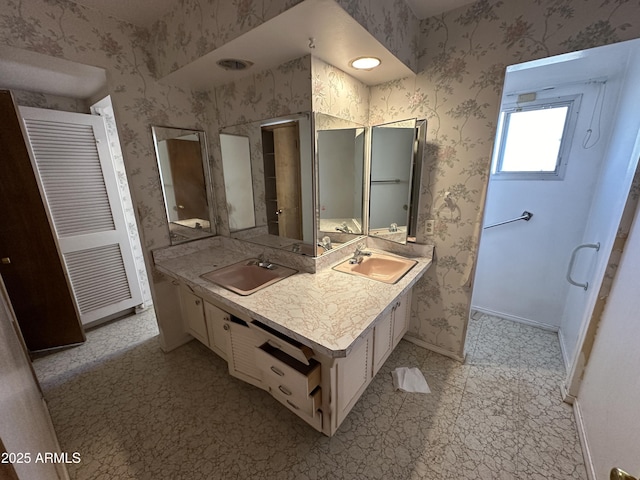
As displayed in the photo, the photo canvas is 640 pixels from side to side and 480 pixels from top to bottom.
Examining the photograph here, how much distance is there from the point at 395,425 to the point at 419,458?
0.19 m

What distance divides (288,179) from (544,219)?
2.27m

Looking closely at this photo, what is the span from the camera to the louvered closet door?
2.03m

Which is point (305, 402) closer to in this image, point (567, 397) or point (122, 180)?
point (567, 397)

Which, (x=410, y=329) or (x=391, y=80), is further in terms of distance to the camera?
(x=410, y=329)

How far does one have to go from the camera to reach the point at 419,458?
1301 mm

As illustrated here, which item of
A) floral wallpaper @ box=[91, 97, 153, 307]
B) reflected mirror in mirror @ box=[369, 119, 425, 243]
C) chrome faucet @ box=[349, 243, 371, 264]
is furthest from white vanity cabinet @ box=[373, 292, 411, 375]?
floral wallpaper @ box=[91, 97, 153, 307]

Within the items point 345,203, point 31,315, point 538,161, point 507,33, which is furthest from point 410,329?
point 31,315

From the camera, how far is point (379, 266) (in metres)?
1.95

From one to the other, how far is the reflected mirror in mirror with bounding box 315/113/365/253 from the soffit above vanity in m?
0.33

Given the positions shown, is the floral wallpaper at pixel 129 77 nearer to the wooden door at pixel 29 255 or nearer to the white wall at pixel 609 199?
the wooden door at pixel 29 255

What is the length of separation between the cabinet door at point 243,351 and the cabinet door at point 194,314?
39 cm

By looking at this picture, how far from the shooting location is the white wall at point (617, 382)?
997 millimetres

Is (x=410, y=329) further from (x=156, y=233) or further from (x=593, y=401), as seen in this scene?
(x=156, y=233)

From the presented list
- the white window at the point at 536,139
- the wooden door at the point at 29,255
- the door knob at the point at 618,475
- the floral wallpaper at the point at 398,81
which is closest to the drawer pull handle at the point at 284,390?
the door knob at the point at 618,475
